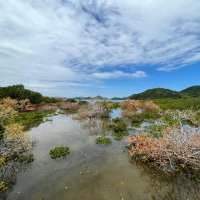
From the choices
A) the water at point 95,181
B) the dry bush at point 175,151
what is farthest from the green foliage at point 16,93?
the dry bush at point 175,151

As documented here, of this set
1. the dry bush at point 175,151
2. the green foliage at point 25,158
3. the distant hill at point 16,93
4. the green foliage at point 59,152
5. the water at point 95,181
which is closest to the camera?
the water at point 95,181

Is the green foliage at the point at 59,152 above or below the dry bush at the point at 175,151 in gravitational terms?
below

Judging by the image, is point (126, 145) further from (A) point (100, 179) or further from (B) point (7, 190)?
(B) point (7, 190)

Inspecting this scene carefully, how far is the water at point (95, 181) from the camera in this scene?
36.8 feet

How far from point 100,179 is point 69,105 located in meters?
57.6

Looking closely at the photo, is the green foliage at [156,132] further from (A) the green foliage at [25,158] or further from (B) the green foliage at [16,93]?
(B) the green foliage at [16,93]

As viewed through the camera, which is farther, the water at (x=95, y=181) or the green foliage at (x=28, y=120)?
the green foliage at (x=28, y=120)

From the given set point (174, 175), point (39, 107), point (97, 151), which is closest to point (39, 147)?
point (97, 151)

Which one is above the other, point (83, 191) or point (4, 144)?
point (4, 144)

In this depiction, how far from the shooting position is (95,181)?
12.9 metres

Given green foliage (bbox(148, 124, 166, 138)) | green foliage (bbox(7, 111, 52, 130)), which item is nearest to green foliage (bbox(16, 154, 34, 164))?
green foliage (bbox(7, 111, 52, 130))

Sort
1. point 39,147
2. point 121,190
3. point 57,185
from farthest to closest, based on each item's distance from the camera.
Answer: point 39,147
point 57,185
point 121,190

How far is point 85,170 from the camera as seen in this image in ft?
48.4

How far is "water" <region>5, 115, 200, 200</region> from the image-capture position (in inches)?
441
